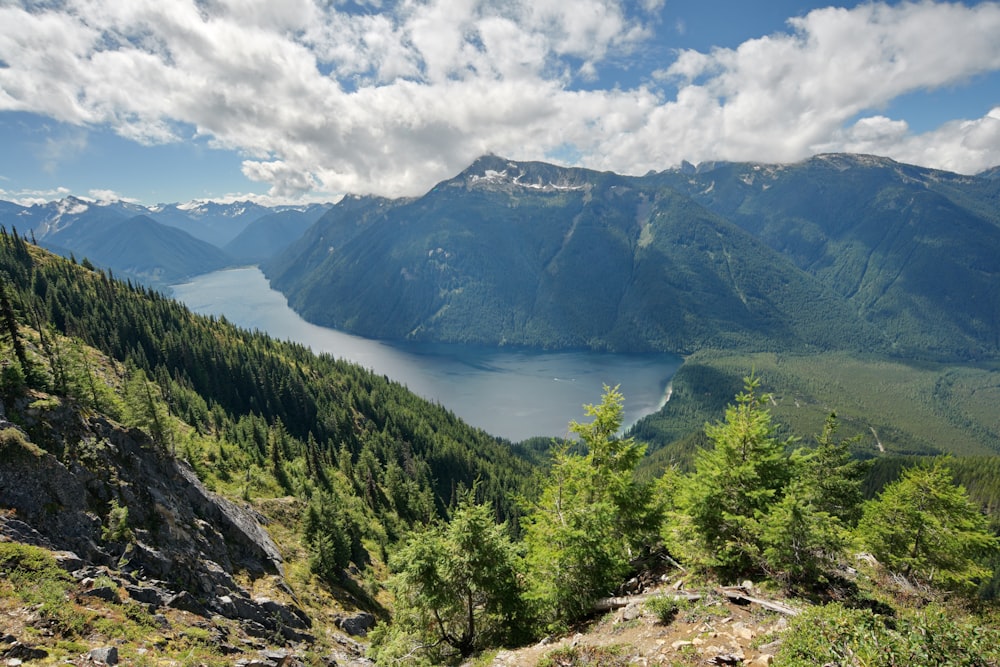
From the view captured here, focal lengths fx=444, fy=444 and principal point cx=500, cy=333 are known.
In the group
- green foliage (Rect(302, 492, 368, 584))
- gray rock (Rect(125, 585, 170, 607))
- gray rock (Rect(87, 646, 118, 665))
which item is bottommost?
green foliage (Rect(302, 492, 368, 584))

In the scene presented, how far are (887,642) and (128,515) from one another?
32352 mm

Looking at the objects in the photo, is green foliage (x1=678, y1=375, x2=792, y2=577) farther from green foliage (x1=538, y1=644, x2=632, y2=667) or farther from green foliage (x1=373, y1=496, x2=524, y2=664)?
green foliage (x1=373, y1=496, x2=524, y2=664)

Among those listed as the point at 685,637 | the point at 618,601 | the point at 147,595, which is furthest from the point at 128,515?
the point at 685,637

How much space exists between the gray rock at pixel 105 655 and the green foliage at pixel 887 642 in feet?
65.9

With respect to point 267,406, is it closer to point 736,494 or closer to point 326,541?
point 326,541

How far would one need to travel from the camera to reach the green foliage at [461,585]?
747 inches

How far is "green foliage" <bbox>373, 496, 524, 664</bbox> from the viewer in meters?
19.0

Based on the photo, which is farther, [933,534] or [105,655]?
[933,534]

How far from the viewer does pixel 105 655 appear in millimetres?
14641

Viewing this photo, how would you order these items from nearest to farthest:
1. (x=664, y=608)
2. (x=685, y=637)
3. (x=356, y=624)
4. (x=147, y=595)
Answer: (x=685, y=637), (x=664, y=608), (x=147, y=595), (x=356, y=624)

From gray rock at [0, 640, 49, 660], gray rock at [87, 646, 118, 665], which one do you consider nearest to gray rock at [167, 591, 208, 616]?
gray rock at [87, 646, 118, 665]

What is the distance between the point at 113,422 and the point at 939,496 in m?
48.9

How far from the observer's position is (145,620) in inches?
728

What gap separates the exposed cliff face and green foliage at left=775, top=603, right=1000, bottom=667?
1024 inches
